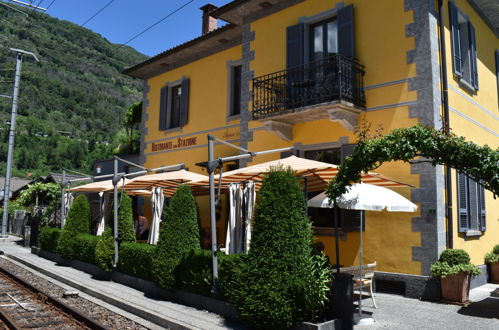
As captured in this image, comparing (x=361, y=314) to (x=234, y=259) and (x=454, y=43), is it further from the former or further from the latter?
(x=454, y=43)

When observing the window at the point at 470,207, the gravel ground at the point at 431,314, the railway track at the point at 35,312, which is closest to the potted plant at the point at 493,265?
the window at the point at 470,207

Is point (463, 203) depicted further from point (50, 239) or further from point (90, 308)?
point (50, 239)

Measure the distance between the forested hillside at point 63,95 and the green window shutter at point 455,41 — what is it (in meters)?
82.8

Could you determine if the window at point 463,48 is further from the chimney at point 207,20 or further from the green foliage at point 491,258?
the chimney at point 207,20

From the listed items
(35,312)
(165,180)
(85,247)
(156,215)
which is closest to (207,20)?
(165,180)

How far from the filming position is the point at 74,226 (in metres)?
13.9

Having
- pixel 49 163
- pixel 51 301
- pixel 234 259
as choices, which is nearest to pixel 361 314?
pixel 234 259

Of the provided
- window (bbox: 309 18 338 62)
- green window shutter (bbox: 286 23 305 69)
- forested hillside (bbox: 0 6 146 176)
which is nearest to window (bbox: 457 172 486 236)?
window (bbox: 309 18 338 62)

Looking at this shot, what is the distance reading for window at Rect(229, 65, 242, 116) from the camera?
15.3m

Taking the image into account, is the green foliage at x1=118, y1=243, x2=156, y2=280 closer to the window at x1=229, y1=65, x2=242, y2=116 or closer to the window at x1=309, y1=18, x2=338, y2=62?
the window at x1=229, y1=65, x2=242, y2=116

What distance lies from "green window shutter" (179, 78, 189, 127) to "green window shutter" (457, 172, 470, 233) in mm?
10280

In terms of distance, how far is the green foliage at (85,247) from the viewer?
1241 cm

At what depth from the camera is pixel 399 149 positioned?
21.0ft

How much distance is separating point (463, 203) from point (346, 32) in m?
5.18
